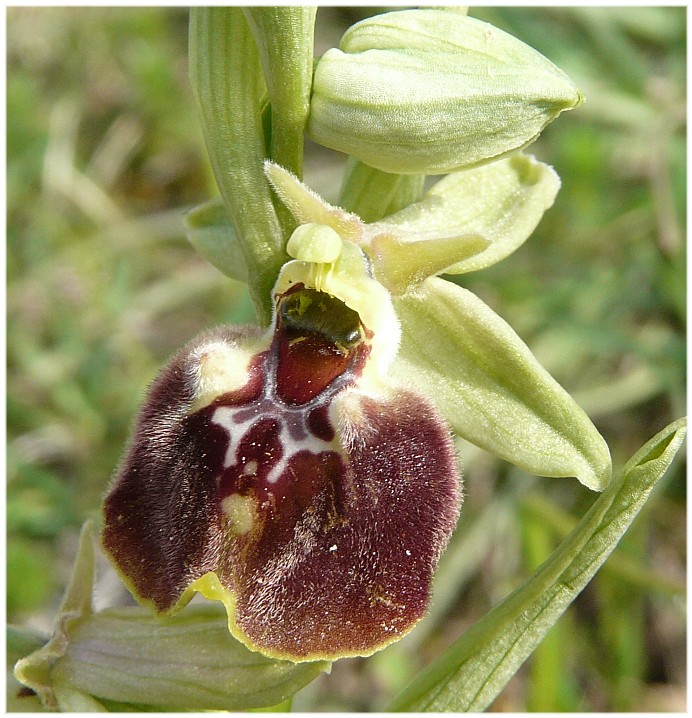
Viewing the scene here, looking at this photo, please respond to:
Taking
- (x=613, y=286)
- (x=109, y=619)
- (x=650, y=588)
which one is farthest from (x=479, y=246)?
(x=613, y=286)

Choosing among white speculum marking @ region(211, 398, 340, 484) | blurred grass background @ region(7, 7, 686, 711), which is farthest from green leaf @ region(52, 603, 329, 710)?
blurred grass background @ region(7, 7, 686, 711)

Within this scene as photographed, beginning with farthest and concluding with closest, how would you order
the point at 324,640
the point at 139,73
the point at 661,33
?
the point at 139,73, the point at 661,33, the point at 324,640

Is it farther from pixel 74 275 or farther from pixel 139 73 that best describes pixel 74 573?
pixel 139 73

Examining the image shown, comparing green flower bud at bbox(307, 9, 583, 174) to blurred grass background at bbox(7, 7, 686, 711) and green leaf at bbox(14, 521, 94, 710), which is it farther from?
blurred grass background at bbox(7, 7, 686, 711)

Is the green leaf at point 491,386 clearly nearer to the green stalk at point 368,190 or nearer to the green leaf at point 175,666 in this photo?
the green stalk at point 368,190

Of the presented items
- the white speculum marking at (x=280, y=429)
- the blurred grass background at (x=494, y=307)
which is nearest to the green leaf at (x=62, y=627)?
the white speculum marking at (x=280, y=429)

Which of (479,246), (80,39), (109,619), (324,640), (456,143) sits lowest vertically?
(80,39)

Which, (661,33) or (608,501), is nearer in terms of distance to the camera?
(608,501)
